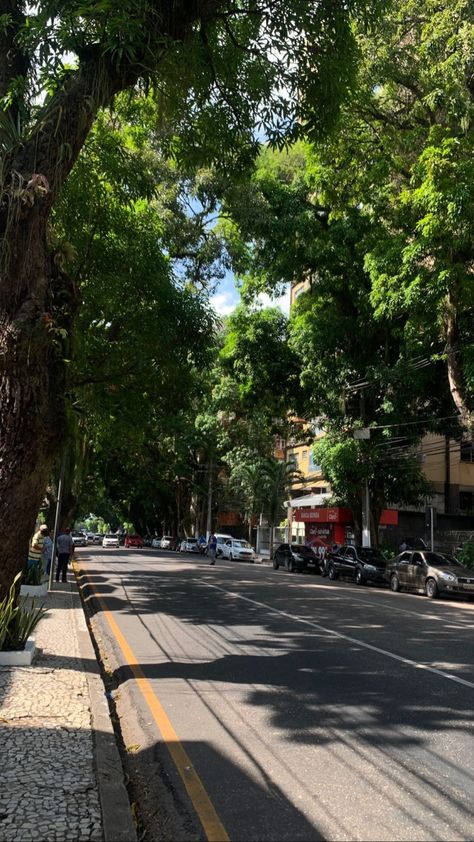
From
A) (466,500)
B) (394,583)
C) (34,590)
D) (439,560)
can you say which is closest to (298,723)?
(34,590)

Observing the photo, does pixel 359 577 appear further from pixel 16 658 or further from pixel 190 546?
pixel 190 546

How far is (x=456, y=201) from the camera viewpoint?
621 inches

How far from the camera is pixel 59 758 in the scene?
4547 millimetres

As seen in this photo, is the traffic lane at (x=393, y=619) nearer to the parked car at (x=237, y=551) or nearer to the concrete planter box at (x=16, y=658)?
the concrete planter box at (x=16, y=658)

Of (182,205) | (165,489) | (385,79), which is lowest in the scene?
(165,489)

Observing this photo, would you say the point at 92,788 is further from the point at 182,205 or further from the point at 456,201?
the point at 182,205

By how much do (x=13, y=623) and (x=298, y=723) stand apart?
3.59 m

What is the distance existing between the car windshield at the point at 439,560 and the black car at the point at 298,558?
33.8 feet

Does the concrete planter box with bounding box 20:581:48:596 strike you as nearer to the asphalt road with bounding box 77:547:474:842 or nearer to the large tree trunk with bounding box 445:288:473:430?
the asphalt road with bounding box 77:547:474:842

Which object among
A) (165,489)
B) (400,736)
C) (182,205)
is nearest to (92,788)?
(400,736)

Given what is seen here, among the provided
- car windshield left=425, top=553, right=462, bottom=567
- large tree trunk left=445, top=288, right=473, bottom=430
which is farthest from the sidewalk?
large tree trunk left=445, top=288, right=473, bottom=430

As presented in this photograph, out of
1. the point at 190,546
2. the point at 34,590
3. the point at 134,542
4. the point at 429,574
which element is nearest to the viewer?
the point at 34,590

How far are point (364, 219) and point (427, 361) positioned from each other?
5490 millimetres

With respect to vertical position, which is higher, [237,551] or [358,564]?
[358,564]
